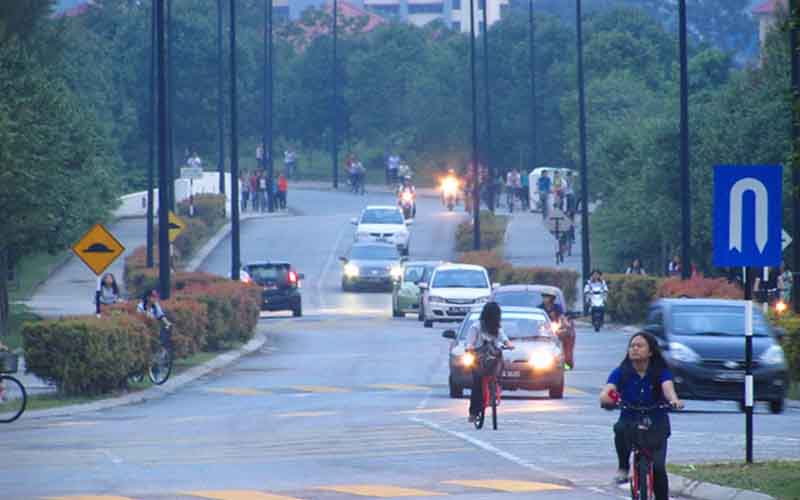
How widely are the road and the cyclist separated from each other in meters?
2.55

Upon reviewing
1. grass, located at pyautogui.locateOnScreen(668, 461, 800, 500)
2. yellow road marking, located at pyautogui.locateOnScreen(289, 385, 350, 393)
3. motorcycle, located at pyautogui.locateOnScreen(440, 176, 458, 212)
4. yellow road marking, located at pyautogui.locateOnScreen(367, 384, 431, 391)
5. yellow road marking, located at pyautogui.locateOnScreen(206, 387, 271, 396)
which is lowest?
yellow road marking, located at pyautogui.locateOnScreen(206, 387, 271, 396)

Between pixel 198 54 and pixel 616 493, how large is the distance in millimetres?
90349

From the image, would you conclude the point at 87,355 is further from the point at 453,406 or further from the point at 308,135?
the point at 308,135

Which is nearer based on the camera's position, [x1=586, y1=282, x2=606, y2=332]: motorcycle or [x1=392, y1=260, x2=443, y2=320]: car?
[x1=586, y1=282, x2=606, y2=332]: motorcycle

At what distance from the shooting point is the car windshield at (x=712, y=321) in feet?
92.3

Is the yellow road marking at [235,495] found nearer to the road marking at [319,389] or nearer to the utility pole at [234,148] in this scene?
the road marking at [319,389]

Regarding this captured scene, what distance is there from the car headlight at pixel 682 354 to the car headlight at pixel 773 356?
90cm

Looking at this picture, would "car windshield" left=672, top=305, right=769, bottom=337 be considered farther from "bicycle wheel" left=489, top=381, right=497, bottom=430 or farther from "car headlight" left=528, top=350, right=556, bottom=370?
"bicycle wheel" left=489, top=381, right=497, bottom=430

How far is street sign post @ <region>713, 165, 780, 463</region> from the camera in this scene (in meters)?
18.4

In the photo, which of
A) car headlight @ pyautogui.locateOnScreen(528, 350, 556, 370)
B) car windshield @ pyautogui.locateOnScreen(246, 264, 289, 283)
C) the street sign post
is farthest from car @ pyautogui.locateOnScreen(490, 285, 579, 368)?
the street sign post

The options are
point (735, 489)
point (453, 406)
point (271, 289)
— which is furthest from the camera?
point (271, 289)

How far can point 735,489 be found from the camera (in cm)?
1642

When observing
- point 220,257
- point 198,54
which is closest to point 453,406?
point 220,257

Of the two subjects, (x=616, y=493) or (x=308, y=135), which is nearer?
(x=616, y=493)
